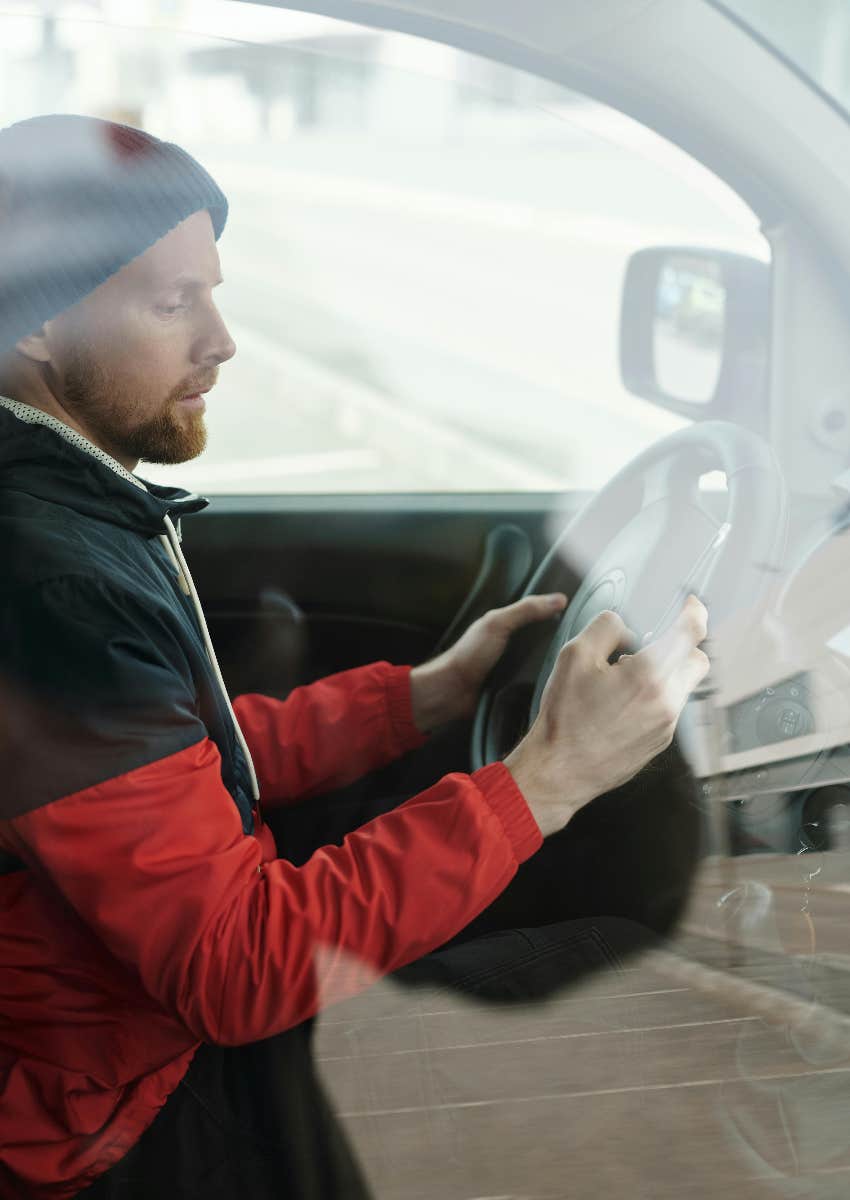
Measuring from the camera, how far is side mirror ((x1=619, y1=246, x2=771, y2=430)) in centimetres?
145

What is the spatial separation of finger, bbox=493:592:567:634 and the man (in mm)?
342

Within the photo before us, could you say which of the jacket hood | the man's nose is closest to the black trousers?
the jacket hood

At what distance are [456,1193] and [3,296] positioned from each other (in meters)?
0.79

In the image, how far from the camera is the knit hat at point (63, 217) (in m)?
1.02

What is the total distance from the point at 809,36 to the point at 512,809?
735mm

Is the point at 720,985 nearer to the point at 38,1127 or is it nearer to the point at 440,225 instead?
the point at 38,1127

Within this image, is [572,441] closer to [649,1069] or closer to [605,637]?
[605,637]

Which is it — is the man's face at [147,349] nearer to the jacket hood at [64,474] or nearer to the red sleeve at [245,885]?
the jacket hood at [64,474]

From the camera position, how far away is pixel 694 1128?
96cm

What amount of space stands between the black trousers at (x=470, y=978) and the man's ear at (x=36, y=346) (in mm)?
588

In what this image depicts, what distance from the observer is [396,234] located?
1.71 meters

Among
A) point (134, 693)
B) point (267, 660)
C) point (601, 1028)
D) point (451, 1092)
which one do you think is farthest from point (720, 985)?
point (267, 660)

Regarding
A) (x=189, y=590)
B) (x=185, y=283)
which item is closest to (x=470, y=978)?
(x=189, y=590)

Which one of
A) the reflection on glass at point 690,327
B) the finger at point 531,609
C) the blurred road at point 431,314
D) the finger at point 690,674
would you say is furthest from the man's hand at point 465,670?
the finger at point 690,674
